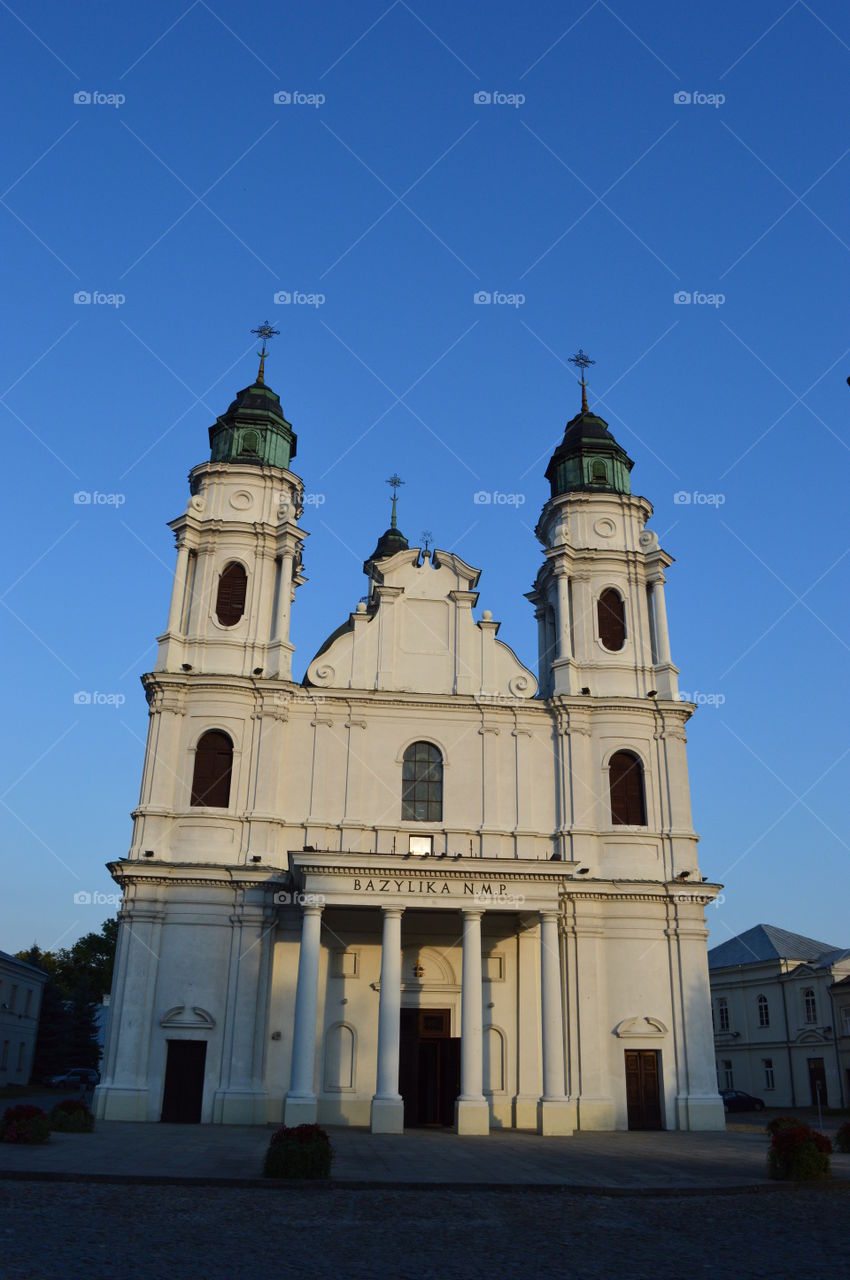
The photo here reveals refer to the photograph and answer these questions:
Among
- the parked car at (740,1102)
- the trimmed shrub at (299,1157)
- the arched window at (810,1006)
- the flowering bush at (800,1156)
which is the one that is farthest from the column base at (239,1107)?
the arched window at (810,1006)

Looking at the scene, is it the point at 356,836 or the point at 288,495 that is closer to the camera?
the point at 356,836

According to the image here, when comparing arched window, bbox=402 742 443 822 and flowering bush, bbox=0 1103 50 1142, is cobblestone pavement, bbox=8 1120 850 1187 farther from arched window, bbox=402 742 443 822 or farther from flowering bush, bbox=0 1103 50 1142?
arched window, bbox=402 742 443 822

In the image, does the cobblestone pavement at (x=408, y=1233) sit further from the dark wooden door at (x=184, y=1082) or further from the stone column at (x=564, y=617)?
the stone column at (x=564, y=617)

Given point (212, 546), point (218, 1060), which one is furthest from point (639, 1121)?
point (212, 546)

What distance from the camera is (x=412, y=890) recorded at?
26.0 meters

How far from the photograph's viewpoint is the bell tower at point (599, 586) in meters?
32.3

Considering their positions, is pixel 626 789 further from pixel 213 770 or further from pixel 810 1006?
pixel 810 1006

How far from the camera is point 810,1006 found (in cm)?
5150

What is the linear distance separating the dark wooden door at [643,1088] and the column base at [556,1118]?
3281mm

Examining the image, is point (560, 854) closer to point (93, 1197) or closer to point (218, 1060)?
→ point (218, 1060)

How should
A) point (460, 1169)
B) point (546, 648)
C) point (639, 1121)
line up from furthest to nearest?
1. point (546, 648)
2. point (639, 1121)
3. point (460, 1169)

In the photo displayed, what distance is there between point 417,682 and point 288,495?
7.73 metres

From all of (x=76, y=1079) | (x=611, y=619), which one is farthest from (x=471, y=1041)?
(x=76, y=1079)

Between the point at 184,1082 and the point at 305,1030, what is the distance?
432cm
